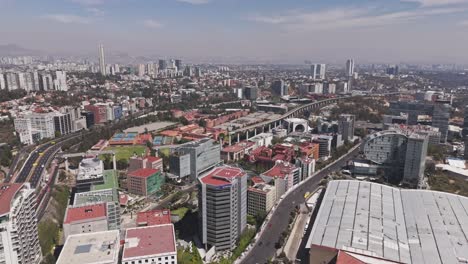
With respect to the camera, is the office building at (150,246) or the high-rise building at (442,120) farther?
the high-rise building at (442,120)

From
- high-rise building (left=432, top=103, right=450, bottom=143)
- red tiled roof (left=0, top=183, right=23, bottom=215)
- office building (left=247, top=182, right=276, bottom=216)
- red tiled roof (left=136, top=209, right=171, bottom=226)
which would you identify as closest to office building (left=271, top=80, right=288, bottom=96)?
high-rise building (left=432, top=103, right=450, bottom=143)

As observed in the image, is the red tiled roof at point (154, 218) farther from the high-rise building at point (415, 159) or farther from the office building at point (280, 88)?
the office building at point (280, 88)

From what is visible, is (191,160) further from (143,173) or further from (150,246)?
(150,246)

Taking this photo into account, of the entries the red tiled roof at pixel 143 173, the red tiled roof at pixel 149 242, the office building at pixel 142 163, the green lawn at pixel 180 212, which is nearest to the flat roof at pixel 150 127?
the office building at pixel 142 163

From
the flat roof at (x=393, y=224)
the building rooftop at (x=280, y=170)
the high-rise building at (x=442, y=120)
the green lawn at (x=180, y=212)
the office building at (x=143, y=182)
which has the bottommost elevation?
the green lawn at (x=180, y=212)

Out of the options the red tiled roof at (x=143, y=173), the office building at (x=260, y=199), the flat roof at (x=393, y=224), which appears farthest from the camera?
the red tiled roof at (x=143, y=173)

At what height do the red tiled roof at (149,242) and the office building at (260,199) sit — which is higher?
the red tiled roof at (149,242)

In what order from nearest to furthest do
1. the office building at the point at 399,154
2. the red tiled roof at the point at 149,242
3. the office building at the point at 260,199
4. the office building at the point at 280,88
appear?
the red tiled roof at the point at 149,242 < the office building at the point at 260,199 < the office building at the point at 399,154 < the office building at the point at 280,88
